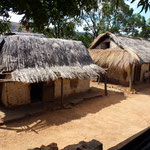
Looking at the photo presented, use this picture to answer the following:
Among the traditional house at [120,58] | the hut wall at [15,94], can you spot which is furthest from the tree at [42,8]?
the traditional house at [120,58]

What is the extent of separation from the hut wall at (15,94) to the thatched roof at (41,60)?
0.90m

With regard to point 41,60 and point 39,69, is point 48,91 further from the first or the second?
point 41,60

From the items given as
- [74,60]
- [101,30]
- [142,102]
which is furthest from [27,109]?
[101,30]

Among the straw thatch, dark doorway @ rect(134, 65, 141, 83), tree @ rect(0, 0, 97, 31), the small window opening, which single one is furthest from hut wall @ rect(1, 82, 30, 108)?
dark doorway @ rect(134, 65, 141, 83)

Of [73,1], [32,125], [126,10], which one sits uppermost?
[126,10]

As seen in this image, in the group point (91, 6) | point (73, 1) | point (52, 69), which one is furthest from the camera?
point (52, 69)

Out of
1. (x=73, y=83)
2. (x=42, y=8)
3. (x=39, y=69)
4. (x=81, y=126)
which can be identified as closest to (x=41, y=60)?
(x=39, y=69)

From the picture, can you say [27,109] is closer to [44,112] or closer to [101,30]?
[44,112]

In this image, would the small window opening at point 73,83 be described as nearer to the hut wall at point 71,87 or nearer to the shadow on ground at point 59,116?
the hut wall at point 71,87

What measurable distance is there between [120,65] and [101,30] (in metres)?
13.0

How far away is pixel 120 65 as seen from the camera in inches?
459

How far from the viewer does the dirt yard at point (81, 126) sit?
5230mm

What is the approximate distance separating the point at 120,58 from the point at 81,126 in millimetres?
7559

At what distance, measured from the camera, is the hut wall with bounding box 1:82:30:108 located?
724cm
